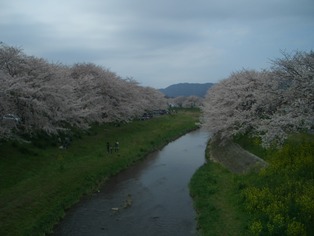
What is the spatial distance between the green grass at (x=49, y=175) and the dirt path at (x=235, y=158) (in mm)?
7766

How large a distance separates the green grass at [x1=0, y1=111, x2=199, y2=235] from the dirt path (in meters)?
7.77

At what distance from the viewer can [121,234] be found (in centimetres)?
1806

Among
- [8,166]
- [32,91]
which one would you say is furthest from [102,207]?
[32,91]

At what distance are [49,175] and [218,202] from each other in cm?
1189

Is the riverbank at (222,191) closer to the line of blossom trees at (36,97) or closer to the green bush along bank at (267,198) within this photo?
the green bush along bank at (267,198)

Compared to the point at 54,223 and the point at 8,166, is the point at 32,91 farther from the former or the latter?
the point at 54,223

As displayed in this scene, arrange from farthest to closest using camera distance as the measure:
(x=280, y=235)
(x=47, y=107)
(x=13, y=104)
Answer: (x=47, y=107) → (x=13, y=104) → (x=280, y=235)

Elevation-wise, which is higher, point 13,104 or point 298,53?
point 298,53

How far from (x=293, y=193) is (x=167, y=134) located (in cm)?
3662

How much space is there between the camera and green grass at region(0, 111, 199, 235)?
19.0 meters

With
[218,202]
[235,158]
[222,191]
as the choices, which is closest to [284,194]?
[218,202]

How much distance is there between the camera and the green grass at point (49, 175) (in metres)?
19.0

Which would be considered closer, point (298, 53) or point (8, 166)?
point (298, 53)

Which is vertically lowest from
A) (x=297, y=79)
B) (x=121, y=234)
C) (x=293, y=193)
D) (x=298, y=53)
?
(x=121, y=234)
